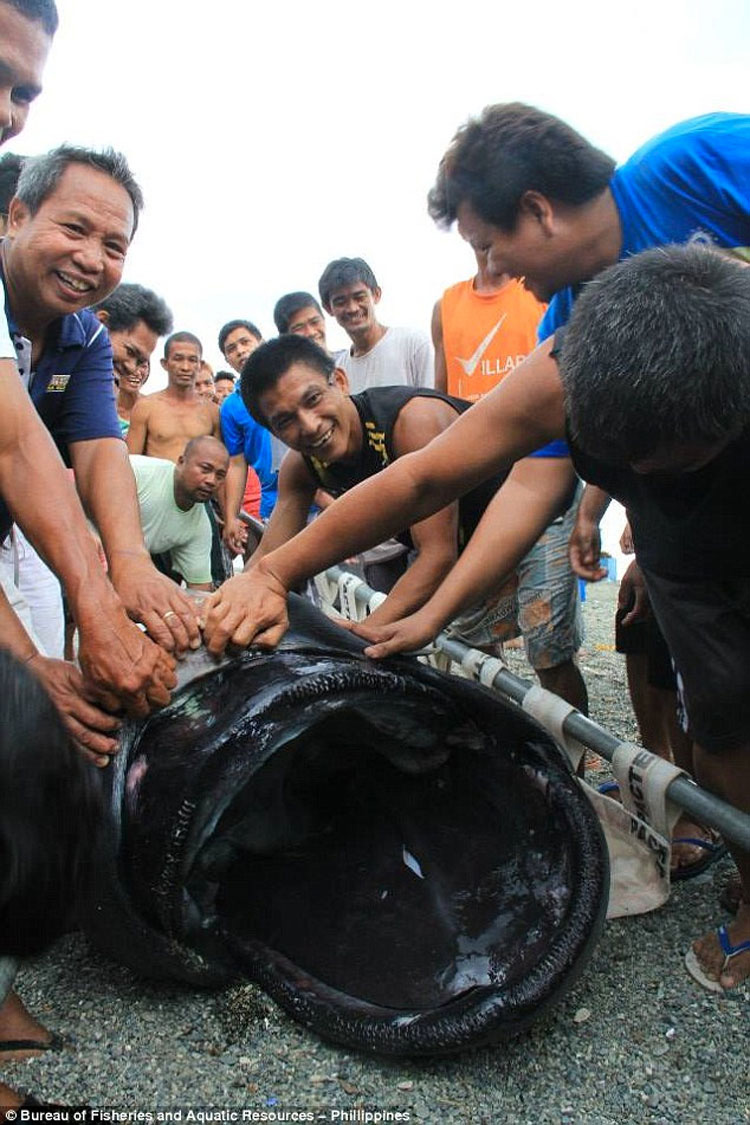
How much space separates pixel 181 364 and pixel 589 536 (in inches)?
141

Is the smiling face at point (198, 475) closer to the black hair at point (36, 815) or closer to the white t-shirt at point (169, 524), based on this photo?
the white t-shirt at point (169, 524)

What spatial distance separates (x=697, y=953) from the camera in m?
1.61

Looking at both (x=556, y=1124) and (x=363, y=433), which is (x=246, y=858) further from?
(x=363, y=433)

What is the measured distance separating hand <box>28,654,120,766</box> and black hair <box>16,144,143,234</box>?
3.62 ft

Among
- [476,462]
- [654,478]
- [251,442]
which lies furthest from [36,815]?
[251,442]

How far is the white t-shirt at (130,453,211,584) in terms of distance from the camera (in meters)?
4.09

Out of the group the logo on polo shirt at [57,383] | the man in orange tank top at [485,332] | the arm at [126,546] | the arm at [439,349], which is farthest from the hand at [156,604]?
the arm at [439,349]

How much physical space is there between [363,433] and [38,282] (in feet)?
3.80

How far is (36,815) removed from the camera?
2.40ft

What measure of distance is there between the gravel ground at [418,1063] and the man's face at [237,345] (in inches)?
189

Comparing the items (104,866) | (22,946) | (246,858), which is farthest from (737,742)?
(22,946)

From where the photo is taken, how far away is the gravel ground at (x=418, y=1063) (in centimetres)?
128

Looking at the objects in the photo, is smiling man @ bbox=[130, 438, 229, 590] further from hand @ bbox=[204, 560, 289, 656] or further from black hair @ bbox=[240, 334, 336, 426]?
hand @ bbox=[204, 560, 289, 656]

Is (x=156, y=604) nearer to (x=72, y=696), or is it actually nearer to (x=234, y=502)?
(x=72, y=696)
